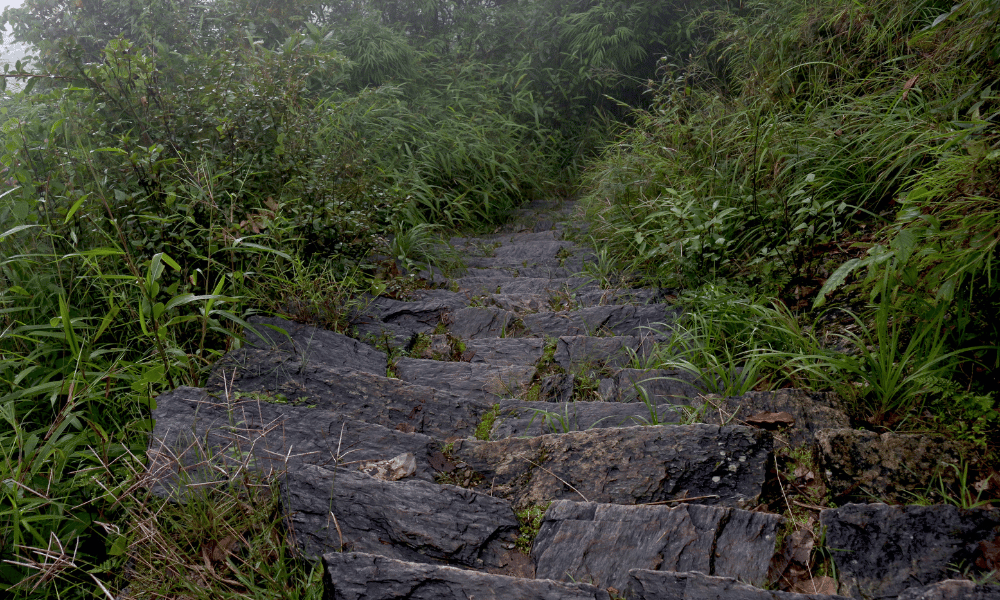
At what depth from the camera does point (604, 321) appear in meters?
3.05

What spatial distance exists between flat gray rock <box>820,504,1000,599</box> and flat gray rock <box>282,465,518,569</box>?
0.80m

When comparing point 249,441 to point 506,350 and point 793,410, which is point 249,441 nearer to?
point 506,350

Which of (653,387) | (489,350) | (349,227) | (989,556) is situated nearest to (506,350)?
(489,350)

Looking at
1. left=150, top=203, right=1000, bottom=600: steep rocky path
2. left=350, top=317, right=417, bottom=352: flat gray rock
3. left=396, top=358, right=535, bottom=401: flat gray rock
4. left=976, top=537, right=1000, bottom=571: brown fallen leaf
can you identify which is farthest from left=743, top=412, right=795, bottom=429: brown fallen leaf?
left=350, top=317, right=417, bottom=352: flat gray rock

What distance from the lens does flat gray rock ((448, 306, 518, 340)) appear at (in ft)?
10.2

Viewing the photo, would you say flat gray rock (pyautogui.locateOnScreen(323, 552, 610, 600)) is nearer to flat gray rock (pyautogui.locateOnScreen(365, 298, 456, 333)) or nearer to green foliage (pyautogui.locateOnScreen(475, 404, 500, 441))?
green foliage (pyautogui.locateOnScreen(475, 404, 500, 441))

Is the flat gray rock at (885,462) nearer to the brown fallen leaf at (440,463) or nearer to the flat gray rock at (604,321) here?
the brown fallen leaf at (440,463)

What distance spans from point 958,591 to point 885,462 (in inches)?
18.2

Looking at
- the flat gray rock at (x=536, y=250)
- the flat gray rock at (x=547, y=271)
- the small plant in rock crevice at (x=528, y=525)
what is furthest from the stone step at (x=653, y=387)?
the flat gray rock at (x=536, y=250)

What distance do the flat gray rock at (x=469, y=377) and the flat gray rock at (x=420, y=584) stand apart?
3.81 feet

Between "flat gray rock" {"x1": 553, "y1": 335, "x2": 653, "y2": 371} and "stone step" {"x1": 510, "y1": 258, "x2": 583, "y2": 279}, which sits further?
"stone step" {"x1": 510, "y1": 258, "x2": 583, "y2": 279}

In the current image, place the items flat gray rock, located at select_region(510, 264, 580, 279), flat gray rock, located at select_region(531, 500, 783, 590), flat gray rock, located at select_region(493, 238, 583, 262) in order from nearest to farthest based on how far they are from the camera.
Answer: flat gray rock, located at select_region(531, 500, 783, 590), flat gray rock, located at select_region(510, 264, 580, 279), flat gray rock, located at select_region(493, 238, 583, 262)

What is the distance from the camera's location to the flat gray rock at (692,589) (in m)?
1.19

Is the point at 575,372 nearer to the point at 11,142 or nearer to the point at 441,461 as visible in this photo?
the point at 441,461
